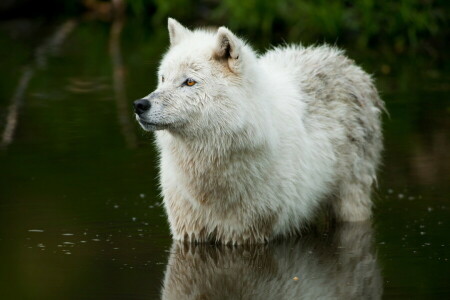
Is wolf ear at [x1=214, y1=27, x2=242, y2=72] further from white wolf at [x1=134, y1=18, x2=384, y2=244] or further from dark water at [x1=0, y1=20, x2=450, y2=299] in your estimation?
dark water at [x1=0, y1=20, x2=450, y2=299]

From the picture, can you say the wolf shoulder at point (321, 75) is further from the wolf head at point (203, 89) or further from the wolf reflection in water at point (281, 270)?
the wolf reflection in water at point (281, 270)

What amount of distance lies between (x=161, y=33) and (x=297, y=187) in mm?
17767

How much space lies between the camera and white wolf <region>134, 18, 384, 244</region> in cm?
842

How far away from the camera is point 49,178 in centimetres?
1172

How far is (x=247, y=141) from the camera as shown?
8.57 meters

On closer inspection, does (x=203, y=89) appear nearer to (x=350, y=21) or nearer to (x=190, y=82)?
(x=190, y=82)

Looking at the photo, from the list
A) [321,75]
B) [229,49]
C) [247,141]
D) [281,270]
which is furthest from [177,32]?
[281,270]

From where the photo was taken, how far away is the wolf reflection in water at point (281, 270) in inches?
300

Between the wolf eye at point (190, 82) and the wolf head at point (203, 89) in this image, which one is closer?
the wolf head at point (203, 89)

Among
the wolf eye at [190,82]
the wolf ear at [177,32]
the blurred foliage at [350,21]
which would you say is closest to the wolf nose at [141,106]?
the wolf eye at [190,82]

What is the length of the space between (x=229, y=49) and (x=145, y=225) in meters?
2.13

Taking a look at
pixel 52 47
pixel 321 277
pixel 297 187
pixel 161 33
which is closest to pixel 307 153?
pixel 297 187

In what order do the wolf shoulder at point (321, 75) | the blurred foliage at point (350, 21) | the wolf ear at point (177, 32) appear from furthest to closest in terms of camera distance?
the blurred foliage at point (350, 21), the wolf shoulder at point (321, 75), the wolf ear at point (177, 32)

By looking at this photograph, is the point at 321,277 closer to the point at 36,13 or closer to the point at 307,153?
the point at 307,153
